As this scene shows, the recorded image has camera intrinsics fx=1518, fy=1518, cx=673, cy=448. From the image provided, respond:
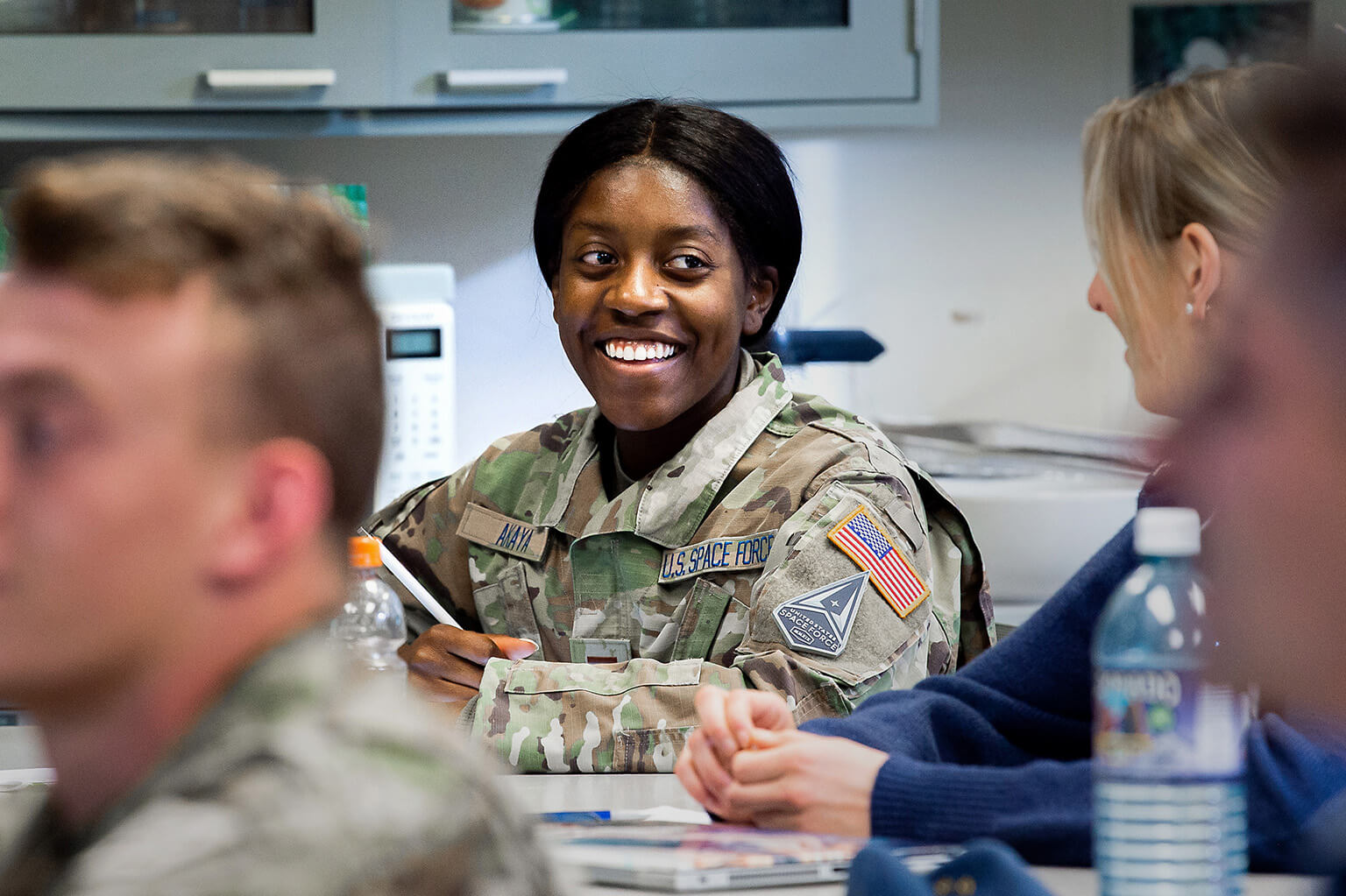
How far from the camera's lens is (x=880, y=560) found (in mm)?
1391

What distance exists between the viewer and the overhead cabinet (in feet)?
6.82

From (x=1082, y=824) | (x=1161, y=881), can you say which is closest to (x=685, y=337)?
(x=1082, y=824)

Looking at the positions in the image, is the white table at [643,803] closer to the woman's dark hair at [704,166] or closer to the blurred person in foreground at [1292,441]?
the blurred person in foreground at [1292,441]

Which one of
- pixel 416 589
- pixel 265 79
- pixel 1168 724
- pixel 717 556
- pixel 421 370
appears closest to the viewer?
pixel 1168 724

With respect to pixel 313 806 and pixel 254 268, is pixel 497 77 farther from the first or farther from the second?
pixel 313 806

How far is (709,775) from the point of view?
1.03 m

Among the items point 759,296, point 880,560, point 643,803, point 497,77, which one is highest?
point 497,77

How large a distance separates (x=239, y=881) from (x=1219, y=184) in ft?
2.53

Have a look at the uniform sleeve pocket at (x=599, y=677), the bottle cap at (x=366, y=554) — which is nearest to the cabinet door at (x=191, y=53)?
the bottle cap at (x=366, y=554)

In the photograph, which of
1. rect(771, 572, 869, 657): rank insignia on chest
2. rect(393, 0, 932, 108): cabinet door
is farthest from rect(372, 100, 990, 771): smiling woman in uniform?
rect(393, 0, 932, 108): cabinet door

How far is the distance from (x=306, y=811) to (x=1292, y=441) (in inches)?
13.6

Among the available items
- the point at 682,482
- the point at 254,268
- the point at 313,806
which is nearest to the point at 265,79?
the point at 682,482

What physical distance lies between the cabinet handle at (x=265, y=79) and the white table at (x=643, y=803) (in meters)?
1.17

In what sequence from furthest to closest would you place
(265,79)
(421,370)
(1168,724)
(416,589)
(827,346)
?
1. (827,346)
2. (421,370)
3. (265,79)
4. (416,589)
5. (1168,724)
